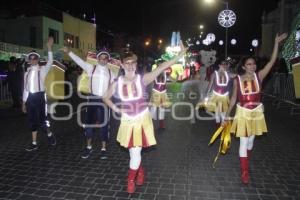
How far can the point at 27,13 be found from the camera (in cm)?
3588

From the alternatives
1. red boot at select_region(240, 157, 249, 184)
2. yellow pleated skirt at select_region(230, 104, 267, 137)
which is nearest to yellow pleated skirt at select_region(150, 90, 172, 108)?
yellow pleated skirt at select_region(230, 104, 267, 137)

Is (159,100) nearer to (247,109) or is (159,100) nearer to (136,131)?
(247,109)

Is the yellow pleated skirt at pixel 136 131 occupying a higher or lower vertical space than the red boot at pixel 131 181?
higher

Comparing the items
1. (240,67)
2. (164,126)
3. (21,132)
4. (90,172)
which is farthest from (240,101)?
(21,132)

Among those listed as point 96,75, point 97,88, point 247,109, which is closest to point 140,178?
point 247,109

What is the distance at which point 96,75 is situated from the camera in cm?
679

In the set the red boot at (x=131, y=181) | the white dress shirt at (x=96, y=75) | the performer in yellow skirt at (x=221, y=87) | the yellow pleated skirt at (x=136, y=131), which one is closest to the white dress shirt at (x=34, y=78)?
the white dress shirt at (x=96, y=75)

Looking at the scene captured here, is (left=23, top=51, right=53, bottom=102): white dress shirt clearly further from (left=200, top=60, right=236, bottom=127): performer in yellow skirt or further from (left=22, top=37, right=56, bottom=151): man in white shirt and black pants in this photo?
(left=200, top=60, right=236, bottom=127): performer in yellow skirt

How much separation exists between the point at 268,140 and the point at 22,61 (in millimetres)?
10128

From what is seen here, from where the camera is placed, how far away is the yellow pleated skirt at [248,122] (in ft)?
18.4

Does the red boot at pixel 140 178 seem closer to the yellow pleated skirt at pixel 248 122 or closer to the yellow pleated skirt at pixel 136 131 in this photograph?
the yellow pleated skirt at pixel 136 131

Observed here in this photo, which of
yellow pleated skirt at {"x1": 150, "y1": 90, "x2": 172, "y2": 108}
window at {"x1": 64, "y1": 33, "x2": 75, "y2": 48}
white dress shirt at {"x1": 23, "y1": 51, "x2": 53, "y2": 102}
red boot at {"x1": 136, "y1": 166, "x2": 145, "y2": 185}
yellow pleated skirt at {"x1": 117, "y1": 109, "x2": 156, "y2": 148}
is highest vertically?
window at {"x1": 64, "y1": 33, "x2": 75, "y2": 48}

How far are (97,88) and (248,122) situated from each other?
2929mm

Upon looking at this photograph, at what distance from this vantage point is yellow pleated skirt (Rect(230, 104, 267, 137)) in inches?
221
